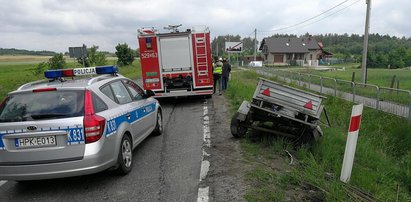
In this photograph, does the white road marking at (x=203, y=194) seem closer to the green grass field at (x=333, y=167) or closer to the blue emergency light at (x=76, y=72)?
the green grass field at (x=333, y=167)

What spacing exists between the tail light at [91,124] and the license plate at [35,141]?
41 centimetres

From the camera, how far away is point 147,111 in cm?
627

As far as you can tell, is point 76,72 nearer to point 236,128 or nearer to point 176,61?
point 236,128

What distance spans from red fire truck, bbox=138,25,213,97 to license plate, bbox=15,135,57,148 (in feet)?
25.0

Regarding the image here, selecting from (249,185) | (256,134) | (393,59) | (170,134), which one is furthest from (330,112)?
(393,59)

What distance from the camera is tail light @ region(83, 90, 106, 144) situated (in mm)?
4035

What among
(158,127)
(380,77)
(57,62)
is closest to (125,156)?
(158,127)

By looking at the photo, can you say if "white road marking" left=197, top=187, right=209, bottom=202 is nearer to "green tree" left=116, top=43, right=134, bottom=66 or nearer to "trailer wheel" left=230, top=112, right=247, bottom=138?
"trailer wheel" left=230, top=112, right=247, bottom=138

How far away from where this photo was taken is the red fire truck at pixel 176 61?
1141cm

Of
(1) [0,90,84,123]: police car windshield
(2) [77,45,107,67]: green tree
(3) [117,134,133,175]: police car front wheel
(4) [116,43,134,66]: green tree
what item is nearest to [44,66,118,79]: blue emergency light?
(1) [0,90,84,123]: police car windshield

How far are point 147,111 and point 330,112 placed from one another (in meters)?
6.63

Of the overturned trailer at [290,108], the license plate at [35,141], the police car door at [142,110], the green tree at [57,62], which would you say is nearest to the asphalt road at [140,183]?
the police car door at [142,110]

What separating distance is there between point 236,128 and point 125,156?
251 cm

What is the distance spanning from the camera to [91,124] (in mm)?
4055
